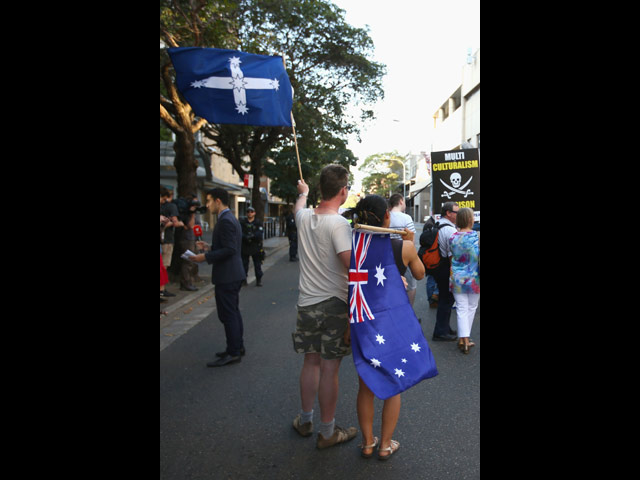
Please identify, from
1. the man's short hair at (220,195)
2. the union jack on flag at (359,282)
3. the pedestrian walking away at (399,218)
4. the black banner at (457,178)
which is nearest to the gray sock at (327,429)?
the union jack on flag at (359,282)

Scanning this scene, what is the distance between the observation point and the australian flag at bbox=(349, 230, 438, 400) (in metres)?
2.48

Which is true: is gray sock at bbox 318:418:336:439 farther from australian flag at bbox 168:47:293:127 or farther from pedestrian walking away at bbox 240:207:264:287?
pedestrian walking away at bbox 240:207:264:287

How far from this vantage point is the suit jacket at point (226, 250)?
4.46 m

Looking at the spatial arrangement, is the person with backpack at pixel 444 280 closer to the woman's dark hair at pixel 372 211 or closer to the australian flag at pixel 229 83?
the australian flag at pixel 229 83

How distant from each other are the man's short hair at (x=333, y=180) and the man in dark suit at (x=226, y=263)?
75.0 inches

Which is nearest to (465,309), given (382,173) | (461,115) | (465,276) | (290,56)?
(465,276)

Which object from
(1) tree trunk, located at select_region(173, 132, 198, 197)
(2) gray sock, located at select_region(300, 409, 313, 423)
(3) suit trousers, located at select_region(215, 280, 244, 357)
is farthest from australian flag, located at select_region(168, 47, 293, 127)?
(1) tree trunk, located at select_region(173, 132, 198, 197)

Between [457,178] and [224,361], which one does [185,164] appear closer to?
[457,178]
